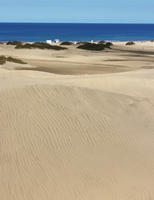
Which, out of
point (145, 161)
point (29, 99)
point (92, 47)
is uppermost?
point (29, 99)

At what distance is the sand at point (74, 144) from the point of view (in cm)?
511

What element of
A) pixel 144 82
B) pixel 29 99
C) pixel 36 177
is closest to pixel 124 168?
pixel 36 177

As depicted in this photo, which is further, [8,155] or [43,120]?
[43,120]

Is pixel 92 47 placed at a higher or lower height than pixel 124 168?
lower

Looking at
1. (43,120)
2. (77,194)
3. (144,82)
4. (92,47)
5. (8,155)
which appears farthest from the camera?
(92,47)

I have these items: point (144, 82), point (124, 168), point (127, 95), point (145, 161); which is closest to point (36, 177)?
point (124, 168)

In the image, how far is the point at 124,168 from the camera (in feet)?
18.2

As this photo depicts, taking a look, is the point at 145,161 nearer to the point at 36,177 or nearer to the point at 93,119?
the point at 93,119

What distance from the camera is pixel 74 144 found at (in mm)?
5906

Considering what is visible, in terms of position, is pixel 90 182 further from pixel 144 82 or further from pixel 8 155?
pixel 144 82

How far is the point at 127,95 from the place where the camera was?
8227 millimetres

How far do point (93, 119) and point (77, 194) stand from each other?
1.85m

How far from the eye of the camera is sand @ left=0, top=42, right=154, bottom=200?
511cm

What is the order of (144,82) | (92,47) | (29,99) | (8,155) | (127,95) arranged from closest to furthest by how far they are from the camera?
1. (8,155)
2. (29,99)
3. (127,95)
4. (144,82)
5. (92,47)
